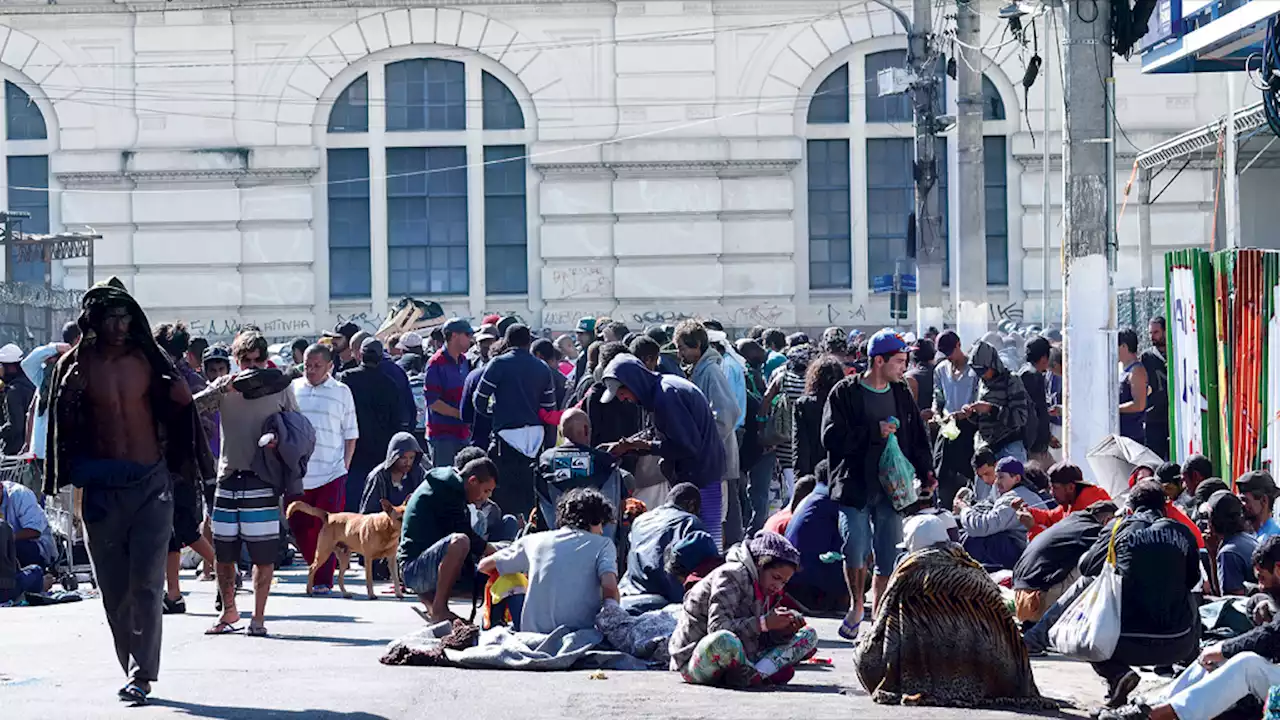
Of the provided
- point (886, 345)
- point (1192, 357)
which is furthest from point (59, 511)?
point (1192, 357)

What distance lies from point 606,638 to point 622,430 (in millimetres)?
3151

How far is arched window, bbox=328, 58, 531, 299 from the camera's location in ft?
116

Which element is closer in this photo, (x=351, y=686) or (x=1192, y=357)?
(x=351, y=686)

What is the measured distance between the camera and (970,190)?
84.5ft

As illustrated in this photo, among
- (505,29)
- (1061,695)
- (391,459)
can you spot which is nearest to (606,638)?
(1061,695)

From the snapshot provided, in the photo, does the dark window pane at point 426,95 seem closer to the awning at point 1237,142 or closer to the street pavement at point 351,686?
the awning at point 1237,142

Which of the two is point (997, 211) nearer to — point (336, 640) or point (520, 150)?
point (520, 150)

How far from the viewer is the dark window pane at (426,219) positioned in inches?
1404

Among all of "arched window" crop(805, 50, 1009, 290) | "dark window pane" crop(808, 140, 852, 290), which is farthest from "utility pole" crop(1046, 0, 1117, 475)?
"dark window pane" crop(808, 140, 852, 290)

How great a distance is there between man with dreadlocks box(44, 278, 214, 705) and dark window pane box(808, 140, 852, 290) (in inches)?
1030

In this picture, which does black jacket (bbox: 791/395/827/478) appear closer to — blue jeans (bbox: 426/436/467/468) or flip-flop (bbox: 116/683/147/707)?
blue jeans (bbox: 426/436/467/468)

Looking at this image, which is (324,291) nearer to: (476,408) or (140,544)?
(476,408)

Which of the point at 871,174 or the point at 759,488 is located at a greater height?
the point at 871,174

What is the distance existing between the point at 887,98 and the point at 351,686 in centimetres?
2588
